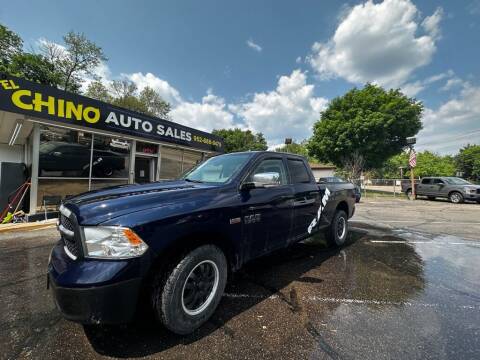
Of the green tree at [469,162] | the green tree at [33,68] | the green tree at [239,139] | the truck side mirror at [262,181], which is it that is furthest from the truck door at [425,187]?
the green tree at [469,162]

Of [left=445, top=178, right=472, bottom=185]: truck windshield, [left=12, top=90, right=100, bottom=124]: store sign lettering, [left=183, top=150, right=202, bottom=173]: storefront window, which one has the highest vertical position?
[left=12, top=90, right=100, bottom=124]: store sign lettering

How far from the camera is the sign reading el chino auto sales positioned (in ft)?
21.9

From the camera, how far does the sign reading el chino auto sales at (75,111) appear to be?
6.67m

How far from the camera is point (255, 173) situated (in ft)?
10.6

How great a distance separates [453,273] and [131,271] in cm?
489

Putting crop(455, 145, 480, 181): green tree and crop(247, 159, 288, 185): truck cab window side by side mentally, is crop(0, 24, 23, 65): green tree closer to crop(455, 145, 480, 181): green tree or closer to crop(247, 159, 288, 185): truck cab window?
crop(247, 159, 288, 185): truck cab window

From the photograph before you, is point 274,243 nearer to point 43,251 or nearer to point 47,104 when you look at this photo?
point 43,251

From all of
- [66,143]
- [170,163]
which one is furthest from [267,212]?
[170,163]

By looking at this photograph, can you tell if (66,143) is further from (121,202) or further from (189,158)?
(121,202)

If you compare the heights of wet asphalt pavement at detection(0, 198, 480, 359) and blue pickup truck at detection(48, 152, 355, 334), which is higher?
blue pickup truck at detection(48, 152, 355, 334)

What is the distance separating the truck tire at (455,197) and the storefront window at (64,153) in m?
21.7

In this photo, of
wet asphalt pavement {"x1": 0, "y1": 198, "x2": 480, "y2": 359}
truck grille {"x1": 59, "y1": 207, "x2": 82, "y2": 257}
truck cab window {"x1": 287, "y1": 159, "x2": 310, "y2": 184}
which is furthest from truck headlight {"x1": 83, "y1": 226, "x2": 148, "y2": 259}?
truck cab window {"x1": 287, "y1": 159, "x2": 310, "y2": 184}

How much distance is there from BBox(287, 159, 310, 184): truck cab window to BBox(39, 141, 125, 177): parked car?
806cm

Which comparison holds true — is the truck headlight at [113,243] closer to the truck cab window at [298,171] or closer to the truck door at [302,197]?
the truck door at [302,197]
